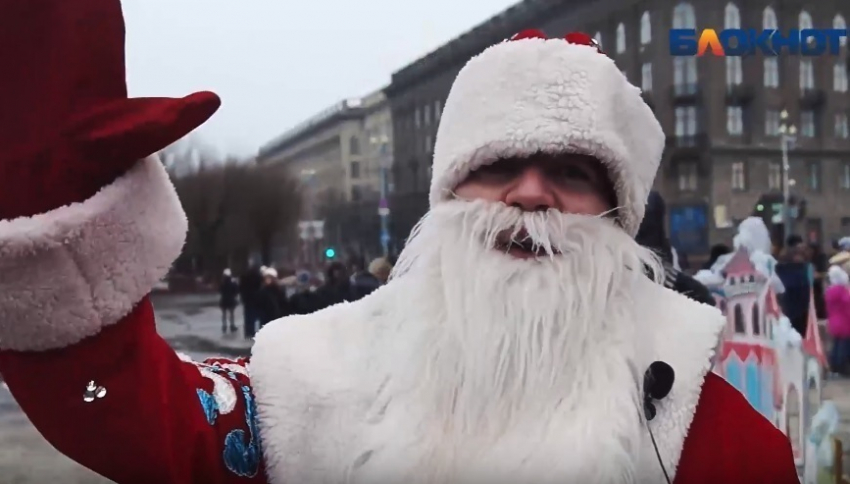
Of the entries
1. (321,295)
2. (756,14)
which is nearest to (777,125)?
(756,14)

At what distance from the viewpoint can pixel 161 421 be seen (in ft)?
3.69

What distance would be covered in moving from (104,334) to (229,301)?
13782 mm

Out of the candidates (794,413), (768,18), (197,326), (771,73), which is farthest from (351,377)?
(771,73)

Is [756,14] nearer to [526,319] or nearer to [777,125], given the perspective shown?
[777,125]

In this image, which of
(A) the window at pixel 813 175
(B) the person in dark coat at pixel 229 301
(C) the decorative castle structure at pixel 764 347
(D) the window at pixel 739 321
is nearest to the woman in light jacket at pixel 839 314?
(C) the decorative castle structure at pixel 764 347

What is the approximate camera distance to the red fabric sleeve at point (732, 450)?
1253mm

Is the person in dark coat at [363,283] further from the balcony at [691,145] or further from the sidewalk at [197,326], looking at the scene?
the balcony at [691,145]

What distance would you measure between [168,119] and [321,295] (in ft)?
23.1

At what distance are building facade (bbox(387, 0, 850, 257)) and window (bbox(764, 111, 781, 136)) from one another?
1.1 inches

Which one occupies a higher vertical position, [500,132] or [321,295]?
[500,132]

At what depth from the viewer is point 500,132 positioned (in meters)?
1.32

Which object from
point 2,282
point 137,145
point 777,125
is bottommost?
point 2,282

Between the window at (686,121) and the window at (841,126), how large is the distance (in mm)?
3843

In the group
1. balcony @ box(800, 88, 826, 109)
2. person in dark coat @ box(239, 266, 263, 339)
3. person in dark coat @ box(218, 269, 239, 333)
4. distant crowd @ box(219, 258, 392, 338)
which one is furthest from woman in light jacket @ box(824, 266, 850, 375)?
balcony @ box(800, 88, 826, 109)
